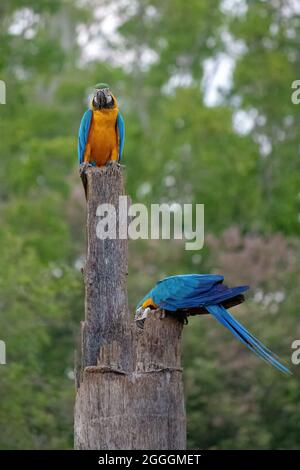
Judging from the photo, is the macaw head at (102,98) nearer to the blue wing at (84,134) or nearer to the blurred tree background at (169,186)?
the blue wing at (84,134)

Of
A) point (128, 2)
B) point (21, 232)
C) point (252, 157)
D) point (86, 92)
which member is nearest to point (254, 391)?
point (21, 232)

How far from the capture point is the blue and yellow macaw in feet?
35.3

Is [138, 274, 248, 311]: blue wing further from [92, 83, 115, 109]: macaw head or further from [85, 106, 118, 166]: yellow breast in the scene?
[92, 83, 115, 109]: macaw head

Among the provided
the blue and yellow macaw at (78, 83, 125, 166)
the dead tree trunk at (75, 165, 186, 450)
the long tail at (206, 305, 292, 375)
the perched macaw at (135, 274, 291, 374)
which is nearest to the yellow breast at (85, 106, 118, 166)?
the blue and yellow macaw at (78, 83, 125, 166)

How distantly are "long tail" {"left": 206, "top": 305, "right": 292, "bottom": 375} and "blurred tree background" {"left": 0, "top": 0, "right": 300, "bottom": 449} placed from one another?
799cm

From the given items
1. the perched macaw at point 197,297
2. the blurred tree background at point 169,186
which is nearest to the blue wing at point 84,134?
the perched macaw at point 197,297

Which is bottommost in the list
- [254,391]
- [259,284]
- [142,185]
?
[254,391]

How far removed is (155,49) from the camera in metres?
34.6

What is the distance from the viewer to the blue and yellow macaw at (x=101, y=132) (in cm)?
1076

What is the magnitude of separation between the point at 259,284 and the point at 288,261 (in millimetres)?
1059

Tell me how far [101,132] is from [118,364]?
3.11 meters

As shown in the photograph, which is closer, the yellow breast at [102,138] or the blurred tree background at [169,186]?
the yellow breast at [102,138]

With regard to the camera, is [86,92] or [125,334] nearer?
[125,334]

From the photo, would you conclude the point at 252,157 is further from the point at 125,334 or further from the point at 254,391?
the point at 125,334
